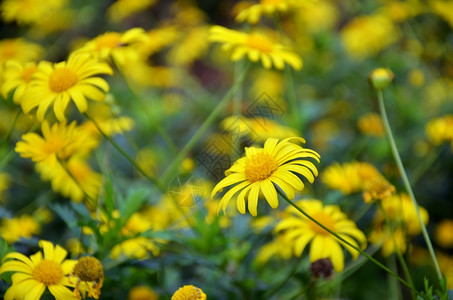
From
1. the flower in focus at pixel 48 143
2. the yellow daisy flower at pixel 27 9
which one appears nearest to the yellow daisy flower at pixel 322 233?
the flower in focus at pixel 48 143

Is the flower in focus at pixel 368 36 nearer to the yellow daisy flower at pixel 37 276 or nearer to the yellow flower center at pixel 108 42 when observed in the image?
the yellow flower center at pixel 108 42

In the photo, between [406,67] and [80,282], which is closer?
[80,282]

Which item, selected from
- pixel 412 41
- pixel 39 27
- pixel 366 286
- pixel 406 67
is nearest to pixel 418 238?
pixel 366 286

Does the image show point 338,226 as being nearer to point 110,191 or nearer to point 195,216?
point 195,216

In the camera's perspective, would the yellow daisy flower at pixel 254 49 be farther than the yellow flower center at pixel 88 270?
Yes

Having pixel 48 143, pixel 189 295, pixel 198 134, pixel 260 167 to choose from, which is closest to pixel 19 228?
pixel 48 143
